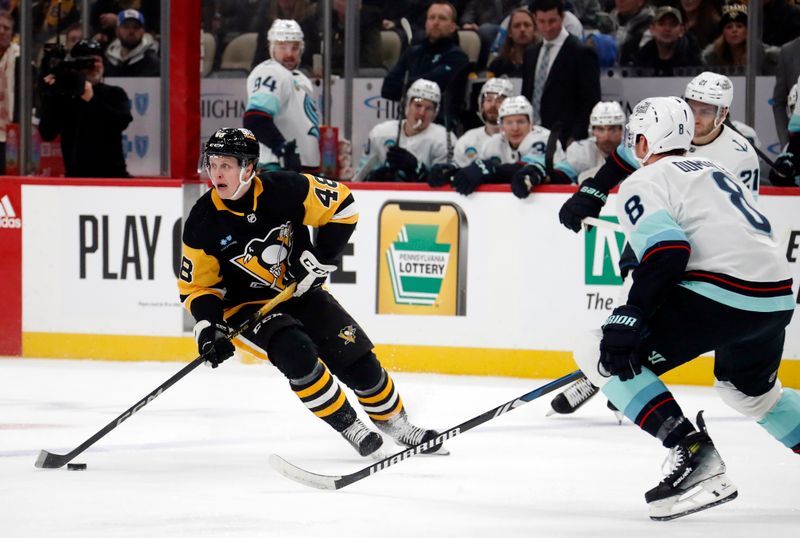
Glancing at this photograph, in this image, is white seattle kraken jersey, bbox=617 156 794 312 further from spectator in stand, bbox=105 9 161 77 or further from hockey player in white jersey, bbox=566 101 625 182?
spectator in stand, bbox=105 9 161 77

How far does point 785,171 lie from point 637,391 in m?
2.66

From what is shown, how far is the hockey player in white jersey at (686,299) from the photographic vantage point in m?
2.94

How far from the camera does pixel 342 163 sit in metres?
6.53

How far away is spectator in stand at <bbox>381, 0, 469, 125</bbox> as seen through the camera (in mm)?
6355

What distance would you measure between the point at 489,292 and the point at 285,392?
103 cm

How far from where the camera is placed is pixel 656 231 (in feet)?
9.67

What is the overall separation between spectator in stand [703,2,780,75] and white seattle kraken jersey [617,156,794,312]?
3319 mm

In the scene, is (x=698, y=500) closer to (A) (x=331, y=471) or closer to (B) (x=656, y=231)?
(B) (x=656, y=231)

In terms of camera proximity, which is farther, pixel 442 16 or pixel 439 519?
pixel 442 16

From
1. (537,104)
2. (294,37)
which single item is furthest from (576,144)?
(294,37)

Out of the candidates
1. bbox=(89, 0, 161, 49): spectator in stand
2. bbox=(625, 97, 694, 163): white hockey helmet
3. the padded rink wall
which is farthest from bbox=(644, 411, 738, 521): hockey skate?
bbox=(89, 0, 161, 49): spectator in stand

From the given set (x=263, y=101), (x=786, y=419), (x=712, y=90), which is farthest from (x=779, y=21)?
(x=786, y=419)

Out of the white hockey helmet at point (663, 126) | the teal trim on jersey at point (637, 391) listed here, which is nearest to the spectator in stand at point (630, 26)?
the white hockey helmet at point (663, 126)

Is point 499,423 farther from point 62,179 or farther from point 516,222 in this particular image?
point 62,179
